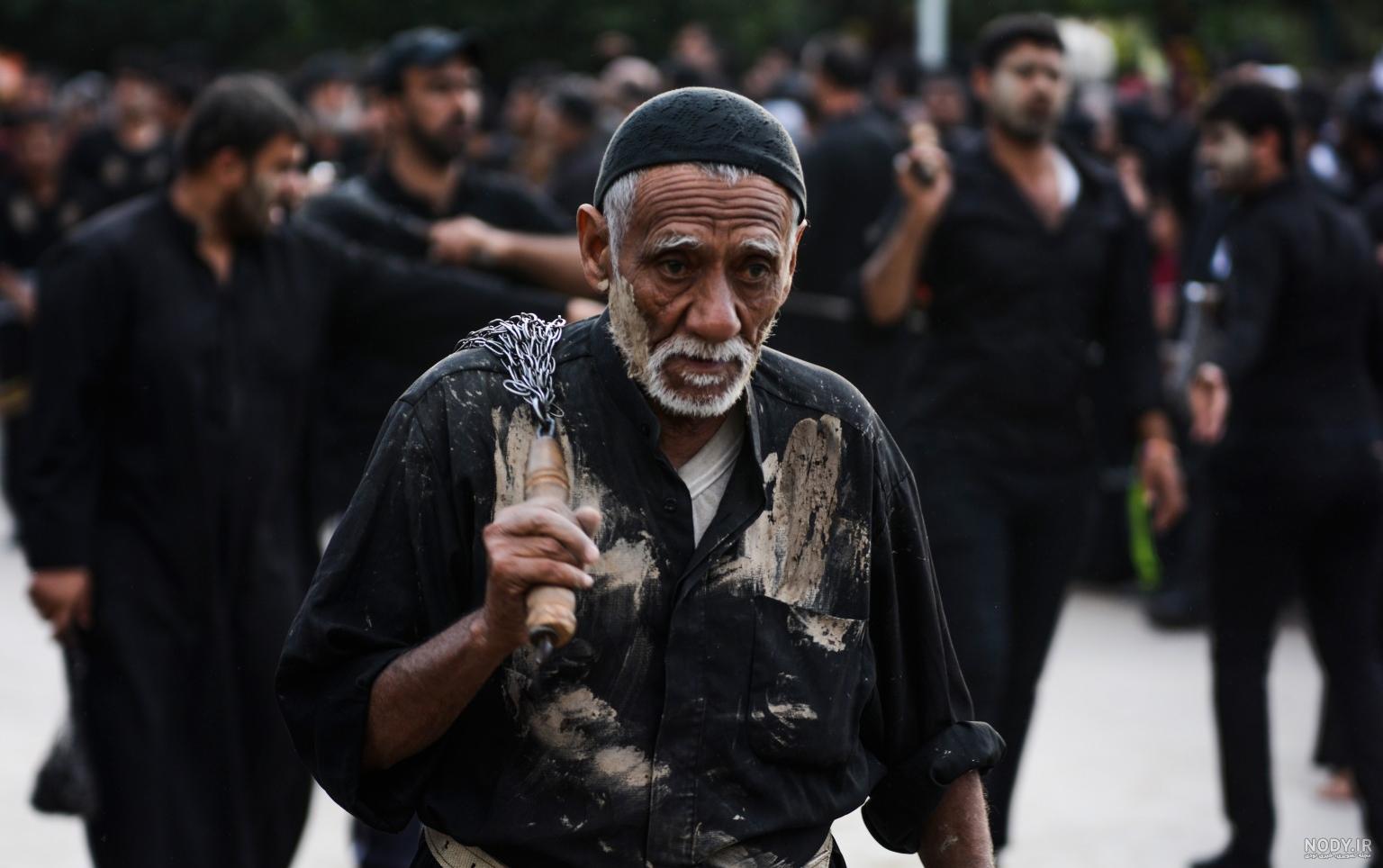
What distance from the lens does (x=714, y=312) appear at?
243 centimetres

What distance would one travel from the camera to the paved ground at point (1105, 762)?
6238 millimetres

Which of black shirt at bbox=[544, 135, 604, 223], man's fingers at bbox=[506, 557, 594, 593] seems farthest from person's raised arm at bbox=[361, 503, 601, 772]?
black shirt at bbox=[544, 135, 604, 223]

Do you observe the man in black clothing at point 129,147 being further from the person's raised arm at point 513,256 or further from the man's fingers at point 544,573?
the man's fingers at point 544,573

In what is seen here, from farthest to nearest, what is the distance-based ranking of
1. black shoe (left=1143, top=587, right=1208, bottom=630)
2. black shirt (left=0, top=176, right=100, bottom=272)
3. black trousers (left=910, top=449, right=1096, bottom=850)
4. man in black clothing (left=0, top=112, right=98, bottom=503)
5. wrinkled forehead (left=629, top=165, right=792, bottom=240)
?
black shirt (left=0, top=176, right=100, bottom=272) → man in black clothing (left=0, top=112, right=98, bottom=503) → black shoe (left=1143, top=587, right=1208, bottom=630) → black trousers (left=910, top=449, right=1096, bottom=850) → wrinkled forehead (left=629, top=165, right=792, bottom=240)

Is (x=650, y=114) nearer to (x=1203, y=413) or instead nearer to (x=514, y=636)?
(x=514, y=636)

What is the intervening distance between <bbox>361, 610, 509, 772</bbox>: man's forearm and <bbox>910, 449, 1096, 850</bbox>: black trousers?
10.2 feet

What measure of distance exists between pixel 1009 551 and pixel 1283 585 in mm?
928

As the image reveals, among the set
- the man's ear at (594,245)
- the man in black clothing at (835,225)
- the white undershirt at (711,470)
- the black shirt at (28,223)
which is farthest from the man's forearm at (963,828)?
the black shirt at (28,223)

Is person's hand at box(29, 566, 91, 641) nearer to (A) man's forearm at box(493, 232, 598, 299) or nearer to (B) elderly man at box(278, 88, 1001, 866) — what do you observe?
(A) man's forearm at box(493, 232, 598, 299)

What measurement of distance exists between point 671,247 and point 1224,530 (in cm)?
383

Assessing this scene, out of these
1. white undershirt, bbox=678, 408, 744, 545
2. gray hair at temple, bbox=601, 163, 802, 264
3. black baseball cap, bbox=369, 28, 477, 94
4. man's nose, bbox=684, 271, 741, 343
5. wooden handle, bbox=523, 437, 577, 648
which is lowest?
black baseball cap, bbox=369, 28, 477, 94

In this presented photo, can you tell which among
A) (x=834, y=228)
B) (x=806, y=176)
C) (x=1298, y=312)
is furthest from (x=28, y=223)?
(x=1298, y=312)

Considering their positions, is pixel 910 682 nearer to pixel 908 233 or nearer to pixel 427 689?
pixel 427 689

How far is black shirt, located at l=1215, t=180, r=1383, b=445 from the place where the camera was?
5.71m
